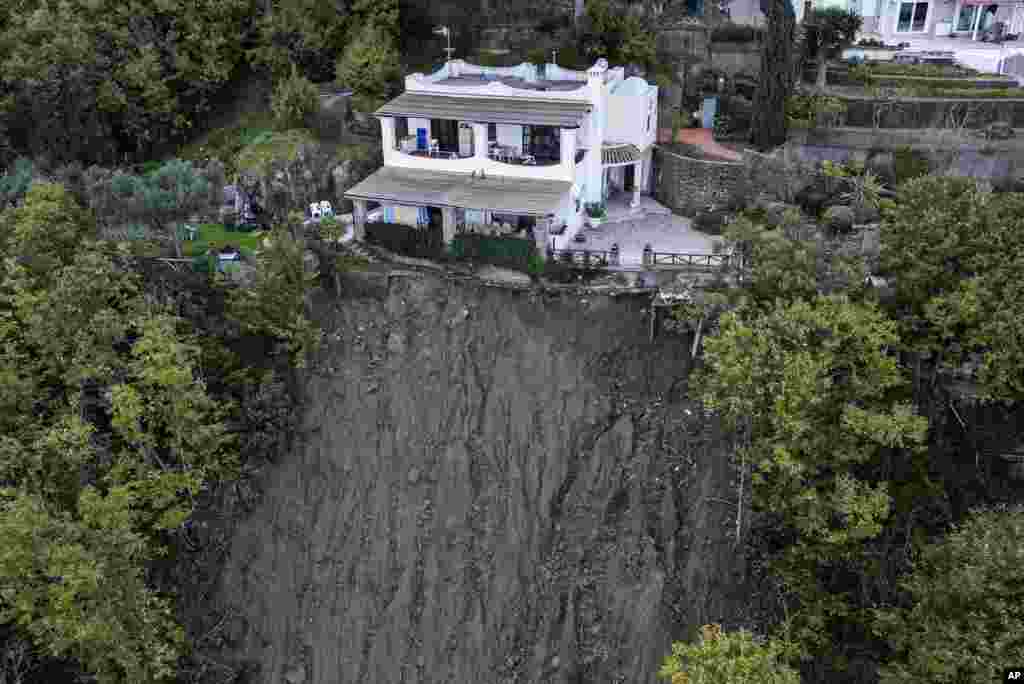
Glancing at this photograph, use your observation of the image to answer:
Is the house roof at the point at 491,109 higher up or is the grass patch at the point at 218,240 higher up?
the house roof at the point at 491,109

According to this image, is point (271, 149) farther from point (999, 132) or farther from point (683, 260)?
point (999, 132)

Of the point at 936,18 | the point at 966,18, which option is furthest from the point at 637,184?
the point at 966,18

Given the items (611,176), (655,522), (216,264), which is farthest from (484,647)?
(611,176)

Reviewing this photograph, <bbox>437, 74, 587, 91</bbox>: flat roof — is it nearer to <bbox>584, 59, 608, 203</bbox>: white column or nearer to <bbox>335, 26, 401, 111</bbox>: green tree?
<bbox>584, 59, 608, 203</bbox>: white column

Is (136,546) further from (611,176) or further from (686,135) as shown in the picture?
(686,135)

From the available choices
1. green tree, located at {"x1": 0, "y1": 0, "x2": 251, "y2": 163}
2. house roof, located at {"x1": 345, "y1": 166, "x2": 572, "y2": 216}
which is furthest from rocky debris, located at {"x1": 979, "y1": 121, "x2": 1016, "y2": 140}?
green tree, located at {"x1": 0, "y1": 0, "x2": 251, "y2": 163}

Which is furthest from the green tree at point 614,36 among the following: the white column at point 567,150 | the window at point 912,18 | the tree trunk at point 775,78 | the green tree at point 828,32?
the window at point 912,18

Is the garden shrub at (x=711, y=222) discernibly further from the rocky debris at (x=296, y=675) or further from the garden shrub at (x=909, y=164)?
the rocky debris at (x=296, y=675)
